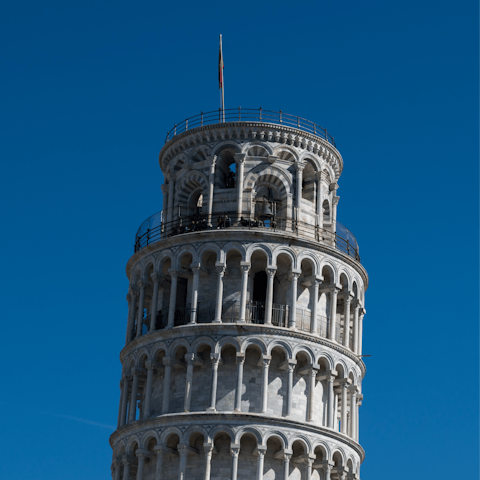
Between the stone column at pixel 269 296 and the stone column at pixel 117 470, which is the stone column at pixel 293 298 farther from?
the stone column at pixel 117 470

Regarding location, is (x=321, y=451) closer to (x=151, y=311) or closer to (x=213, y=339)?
Answer: (x=213, y=339)

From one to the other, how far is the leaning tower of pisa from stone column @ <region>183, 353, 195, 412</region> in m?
0.06

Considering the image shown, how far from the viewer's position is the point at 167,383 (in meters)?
67.2

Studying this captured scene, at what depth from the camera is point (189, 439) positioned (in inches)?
2564

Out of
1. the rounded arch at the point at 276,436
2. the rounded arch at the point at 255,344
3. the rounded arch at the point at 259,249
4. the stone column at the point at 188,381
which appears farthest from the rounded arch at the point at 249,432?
the rounded arch at the point at 259,249

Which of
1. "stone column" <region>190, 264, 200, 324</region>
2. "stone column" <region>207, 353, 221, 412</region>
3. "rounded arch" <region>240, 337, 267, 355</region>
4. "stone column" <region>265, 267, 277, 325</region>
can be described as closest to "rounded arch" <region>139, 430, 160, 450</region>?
"stone column" <region>207, 353, 221, 412</region>

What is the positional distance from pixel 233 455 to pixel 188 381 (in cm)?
533

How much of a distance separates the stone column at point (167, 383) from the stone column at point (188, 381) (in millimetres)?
1118

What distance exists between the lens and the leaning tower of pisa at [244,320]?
215ft

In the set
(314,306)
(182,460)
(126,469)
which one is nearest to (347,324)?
(314,306)

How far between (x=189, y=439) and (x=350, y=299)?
1452cm

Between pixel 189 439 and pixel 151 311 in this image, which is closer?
pixel 189 439

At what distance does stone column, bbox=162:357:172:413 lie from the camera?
2628 inches

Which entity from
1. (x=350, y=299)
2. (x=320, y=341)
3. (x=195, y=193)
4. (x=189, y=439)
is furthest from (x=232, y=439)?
(x=195, y=193)
